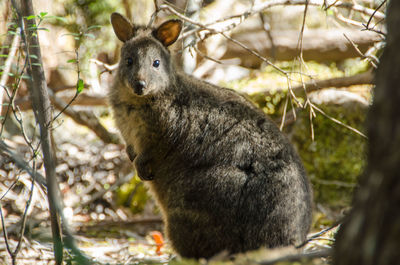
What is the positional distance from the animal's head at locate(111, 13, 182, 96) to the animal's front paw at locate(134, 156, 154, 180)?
67 centimetres

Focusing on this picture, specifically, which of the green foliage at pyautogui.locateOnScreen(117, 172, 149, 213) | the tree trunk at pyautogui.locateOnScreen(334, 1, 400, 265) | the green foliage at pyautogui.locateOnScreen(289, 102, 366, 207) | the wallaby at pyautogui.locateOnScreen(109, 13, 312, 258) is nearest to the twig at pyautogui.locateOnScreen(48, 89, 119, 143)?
the green foliage at pyautogui.locateOnScreen(117, 172, 149, 213)

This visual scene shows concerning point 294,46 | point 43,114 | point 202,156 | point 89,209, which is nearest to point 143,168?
point 202,156

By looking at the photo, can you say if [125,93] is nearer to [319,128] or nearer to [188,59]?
[188,59]

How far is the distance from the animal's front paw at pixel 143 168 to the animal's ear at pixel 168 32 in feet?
4.24

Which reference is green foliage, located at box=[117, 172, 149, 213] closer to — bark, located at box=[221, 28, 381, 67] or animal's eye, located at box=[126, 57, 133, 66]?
animal's eye, located at box=[126, 57, 133, 66]

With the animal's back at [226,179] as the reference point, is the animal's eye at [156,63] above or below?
above

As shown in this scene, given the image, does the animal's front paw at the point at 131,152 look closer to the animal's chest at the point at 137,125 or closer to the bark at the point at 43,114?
the animal's chest at the point at 137,125

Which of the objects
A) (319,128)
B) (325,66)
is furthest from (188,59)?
(325,66)

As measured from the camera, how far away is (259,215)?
3816 mm

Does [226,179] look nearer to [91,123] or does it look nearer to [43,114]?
[43,114]

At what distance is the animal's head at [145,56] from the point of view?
437 cm

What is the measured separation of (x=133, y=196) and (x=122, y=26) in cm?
304

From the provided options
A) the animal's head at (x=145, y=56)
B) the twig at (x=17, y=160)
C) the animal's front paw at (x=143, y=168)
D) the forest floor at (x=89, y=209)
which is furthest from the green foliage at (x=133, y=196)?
the twig at (x=17, y=160)

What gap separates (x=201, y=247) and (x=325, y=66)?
5.60 m
